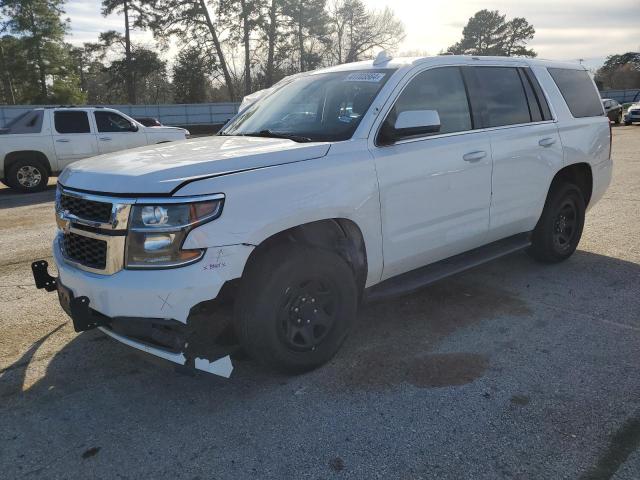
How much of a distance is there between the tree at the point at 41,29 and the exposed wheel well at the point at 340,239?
45320 mm

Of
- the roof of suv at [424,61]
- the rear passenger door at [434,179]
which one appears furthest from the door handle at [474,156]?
the roof of suv at [424,61]

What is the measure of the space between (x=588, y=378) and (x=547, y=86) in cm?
294

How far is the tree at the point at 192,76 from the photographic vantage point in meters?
38.4

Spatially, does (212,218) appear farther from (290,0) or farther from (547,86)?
(290,0)

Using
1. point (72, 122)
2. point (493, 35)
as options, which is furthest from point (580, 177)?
point (493, 35)

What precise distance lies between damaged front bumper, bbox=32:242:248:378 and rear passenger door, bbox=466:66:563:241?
2.52 meters

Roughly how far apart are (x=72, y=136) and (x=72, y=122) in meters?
0.35

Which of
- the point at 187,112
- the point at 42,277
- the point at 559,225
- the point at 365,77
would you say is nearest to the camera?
the point at 42,277

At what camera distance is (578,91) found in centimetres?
543

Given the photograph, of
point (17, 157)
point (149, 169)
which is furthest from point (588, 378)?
point (17, 157)

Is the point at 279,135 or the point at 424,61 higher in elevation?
the point at 424,61

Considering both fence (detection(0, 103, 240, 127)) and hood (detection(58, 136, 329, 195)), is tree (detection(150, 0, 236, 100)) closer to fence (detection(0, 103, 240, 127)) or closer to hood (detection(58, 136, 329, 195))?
fence (detection(0, 103, 240, 127))

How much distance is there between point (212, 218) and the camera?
2.76 m

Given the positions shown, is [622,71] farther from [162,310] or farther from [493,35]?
[162,310]
